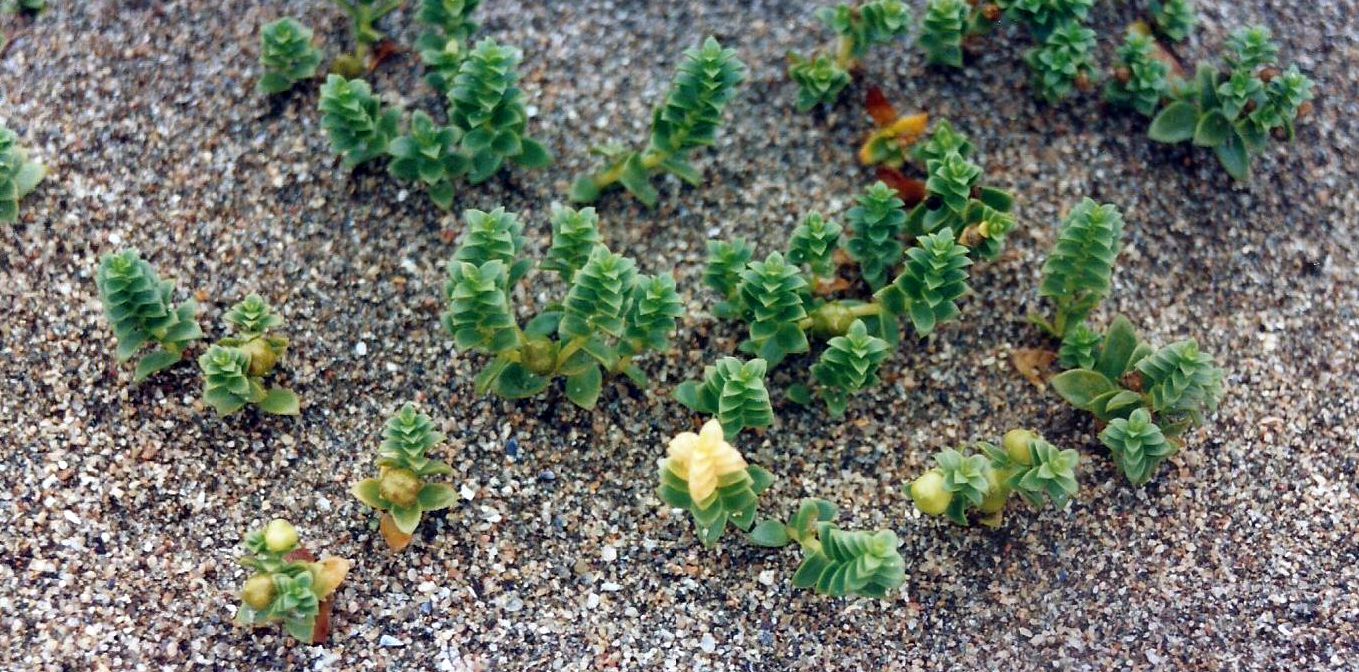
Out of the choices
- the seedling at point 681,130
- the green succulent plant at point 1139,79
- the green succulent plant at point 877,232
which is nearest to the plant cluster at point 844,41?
the seedling at point 681,130

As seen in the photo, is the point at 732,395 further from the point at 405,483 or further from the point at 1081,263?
the point at 1081,263

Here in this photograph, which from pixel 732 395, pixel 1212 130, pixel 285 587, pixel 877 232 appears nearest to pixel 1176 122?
pixel 1212 130

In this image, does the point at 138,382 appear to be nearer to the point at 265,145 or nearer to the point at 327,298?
the point at 327,298

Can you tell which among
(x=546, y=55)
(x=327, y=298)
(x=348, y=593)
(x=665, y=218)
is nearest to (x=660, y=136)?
(x=665, y=218)

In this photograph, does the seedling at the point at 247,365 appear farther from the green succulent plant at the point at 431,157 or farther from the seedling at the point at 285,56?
the seedling at the point at 285,56

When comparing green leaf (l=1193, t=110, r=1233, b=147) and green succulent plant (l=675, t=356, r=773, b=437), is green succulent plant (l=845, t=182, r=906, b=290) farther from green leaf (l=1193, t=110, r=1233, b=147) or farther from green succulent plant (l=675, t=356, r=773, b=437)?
green leaf (l=1193, t=110, r=1233, b=147)
